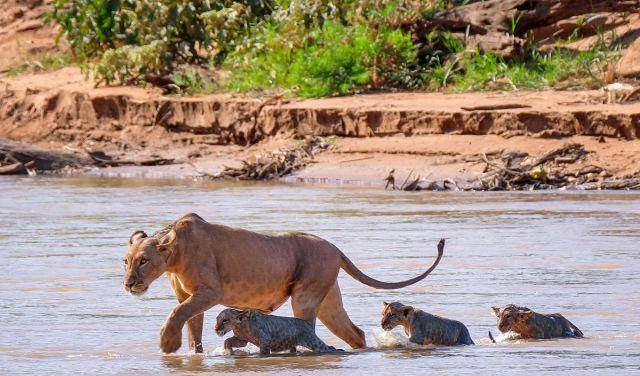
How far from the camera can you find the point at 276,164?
20641 mm

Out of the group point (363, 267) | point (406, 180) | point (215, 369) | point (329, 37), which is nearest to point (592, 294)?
point (363, 267)

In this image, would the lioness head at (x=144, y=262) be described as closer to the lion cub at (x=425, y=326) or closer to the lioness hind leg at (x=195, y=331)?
the lioness hind leg at (x=195, y=331)

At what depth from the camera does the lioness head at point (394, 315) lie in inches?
313

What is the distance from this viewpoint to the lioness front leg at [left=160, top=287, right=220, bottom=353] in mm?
7449

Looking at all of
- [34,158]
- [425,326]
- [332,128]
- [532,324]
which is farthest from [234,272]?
[34,158]

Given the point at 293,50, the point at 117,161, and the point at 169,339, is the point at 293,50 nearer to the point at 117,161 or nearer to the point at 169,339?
the point at 117,161

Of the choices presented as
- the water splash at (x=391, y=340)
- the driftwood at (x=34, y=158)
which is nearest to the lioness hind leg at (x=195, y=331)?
the water splash at (x=391, y=340)

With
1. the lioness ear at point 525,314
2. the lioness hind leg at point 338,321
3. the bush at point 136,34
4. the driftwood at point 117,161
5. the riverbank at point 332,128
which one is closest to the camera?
the lioness ear at point 525,314

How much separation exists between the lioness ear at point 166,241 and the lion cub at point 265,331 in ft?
1.49

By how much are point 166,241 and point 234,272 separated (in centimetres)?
48

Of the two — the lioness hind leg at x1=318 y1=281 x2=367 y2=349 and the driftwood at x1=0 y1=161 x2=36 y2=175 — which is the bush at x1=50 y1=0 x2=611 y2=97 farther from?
the lioness hind leg at x1=318 y1=281 x2=367 y2=349

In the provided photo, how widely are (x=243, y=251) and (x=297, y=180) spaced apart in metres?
12.2

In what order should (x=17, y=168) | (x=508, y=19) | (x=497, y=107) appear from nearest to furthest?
(x=497, y=107) → (x=508, y=19) → (x=17, y=168)

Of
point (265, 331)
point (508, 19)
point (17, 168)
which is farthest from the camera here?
point (17, 168)
